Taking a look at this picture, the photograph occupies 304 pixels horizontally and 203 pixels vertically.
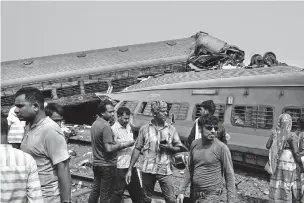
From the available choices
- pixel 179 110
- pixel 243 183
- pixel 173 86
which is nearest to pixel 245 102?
pixel 243 183

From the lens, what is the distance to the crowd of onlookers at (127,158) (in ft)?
10.4

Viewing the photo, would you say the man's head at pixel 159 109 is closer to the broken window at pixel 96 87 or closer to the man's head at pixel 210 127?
the man's head at pixel 210 127

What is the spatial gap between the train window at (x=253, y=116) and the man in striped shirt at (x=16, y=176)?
7599 mm

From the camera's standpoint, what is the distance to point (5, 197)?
2721mm

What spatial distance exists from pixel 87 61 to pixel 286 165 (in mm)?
18823

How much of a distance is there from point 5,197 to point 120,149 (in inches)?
119

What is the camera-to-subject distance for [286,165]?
19.6 ft

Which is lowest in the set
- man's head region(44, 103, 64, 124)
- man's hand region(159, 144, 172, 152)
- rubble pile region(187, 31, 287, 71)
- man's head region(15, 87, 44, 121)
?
man's hand region(159, 144, 172, 152)

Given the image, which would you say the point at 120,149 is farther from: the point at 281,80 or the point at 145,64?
the point at 145,64

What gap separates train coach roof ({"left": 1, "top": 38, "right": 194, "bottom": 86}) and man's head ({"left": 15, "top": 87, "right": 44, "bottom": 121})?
18.6 m

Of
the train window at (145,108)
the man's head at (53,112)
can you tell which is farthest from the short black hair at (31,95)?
the train window at (145,108)

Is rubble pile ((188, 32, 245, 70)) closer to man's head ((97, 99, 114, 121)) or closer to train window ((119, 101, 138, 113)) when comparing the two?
train window ((119, 101, 138, 113))

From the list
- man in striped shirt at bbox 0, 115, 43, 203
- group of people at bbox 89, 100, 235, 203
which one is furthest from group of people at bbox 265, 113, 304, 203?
man in striped shirt at bbox 0, 115, 43, 203

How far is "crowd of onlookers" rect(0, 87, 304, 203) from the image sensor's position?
3.18m
